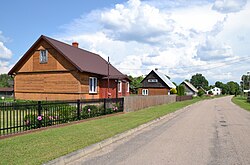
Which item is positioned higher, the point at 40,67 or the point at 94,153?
the point at 40,67

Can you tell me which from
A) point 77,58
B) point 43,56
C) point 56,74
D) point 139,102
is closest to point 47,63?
point 43,56

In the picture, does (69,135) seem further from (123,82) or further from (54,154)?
(123,82)

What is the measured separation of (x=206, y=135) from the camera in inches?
463

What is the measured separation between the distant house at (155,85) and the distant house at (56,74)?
31.2 metres

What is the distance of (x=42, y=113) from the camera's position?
40.4ft

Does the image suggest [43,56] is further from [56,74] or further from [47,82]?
[47,82]

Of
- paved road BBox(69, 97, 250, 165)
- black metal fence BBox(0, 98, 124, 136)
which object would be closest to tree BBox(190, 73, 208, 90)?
black metal fence BBox(0, 98, 124, 136)

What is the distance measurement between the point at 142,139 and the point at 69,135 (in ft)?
8.69

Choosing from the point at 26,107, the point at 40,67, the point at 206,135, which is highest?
the point at 40,67

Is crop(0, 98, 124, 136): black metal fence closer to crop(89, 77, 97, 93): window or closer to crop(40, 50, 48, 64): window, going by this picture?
crop(89, 77, 97, 93): window

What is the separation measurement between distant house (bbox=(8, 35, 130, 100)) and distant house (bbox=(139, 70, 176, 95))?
31230mm

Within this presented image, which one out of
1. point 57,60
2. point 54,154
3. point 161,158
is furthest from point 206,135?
point 57,60

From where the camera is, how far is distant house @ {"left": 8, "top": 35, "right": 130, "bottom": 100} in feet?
86.6

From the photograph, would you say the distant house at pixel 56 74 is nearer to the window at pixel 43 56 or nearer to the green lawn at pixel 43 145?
the window at pixel 43 56
